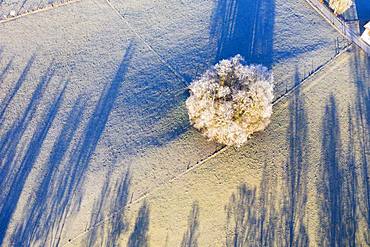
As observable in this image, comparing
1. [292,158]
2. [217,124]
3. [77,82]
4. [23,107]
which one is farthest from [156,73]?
[292,158]

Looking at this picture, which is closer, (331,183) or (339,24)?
(331,183)

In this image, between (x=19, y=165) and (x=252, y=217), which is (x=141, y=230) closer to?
(x=252, y=217)

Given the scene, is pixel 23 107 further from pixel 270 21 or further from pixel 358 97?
pixel 358 97

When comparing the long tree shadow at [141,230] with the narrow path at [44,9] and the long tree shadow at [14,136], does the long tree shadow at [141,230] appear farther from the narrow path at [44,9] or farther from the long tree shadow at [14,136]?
the narrow path at [44,9]

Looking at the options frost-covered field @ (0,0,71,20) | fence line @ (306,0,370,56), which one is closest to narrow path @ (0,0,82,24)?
frost-covered field @ (0,0,71,20)

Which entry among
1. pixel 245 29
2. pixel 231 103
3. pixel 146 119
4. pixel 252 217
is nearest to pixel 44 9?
pixel 146 119

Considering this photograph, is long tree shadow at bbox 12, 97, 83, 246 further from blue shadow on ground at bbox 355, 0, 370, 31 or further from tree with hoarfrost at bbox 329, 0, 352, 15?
blue shadow on ground at bbox 355, 0, 370, 31
